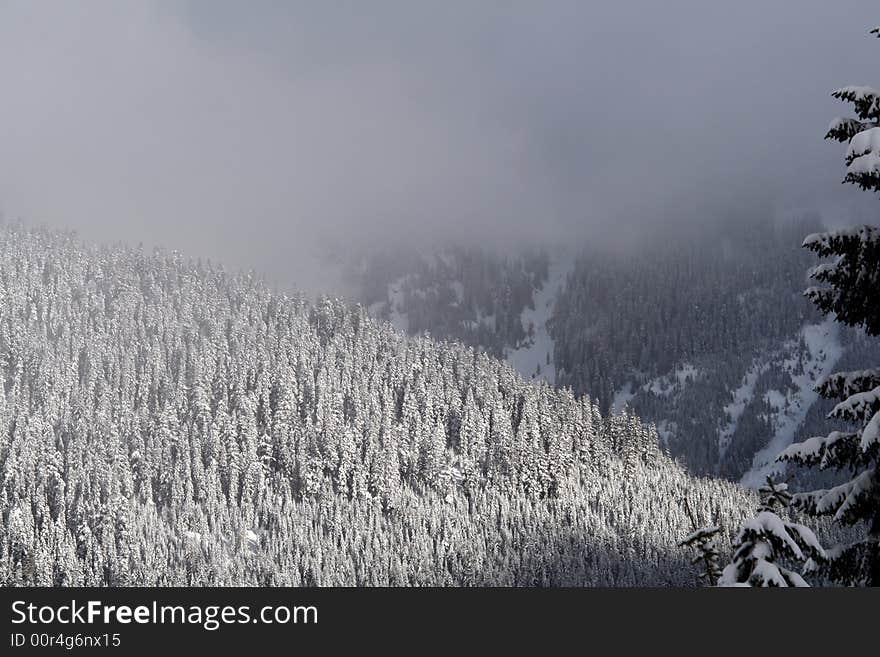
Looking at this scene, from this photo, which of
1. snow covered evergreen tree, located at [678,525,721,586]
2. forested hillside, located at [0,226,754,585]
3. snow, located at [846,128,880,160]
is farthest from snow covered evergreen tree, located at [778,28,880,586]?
forested hillside, located at [0,226,754,585]

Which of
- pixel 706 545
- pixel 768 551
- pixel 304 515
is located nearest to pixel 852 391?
pixel 768 551

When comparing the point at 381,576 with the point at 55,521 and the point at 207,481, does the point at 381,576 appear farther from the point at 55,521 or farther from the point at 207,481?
the point at 55,521

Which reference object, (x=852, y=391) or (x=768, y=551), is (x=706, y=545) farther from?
(x=852, y=391)

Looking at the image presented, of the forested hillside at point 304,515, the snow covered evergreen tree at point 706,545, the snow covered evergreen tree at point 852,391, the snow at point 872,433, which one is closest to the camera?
the snow at point 872,433

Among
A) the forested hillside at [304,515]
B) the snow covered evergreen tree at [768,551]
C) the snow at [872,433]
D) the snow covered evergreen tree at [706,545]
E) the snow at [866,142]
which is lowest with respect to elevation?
the snow covered evergreen tree at [768,551]

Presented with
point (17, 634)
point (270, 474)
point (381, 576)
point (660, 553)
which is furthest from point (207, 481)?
point (17, 634)

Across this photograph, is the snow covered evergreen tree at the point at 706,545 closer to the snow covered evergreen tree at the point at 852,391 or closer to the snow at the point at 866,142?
the snow covered evergreen tree at the point at 852,391

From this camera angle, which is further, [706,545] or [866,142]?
[706,545]

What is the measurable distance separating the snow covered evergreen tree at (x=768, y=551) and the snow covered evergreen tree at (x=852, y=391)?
553 millimetres

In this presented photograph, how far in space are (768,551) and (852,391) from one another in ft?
11.5

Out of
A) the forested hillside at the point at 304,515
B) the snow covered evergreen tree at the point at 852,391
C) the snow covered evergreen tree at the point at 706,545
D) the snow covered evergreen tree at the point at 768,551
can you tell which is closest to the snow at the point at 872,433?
the snow covered evergreen tree at the point at 852,391

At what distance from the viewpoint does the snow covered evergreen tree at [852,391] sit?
17156 millimetres

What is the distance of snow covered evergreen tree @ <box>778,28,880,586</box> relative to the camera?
56.3ft

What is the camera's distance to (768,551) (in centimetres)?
1791
